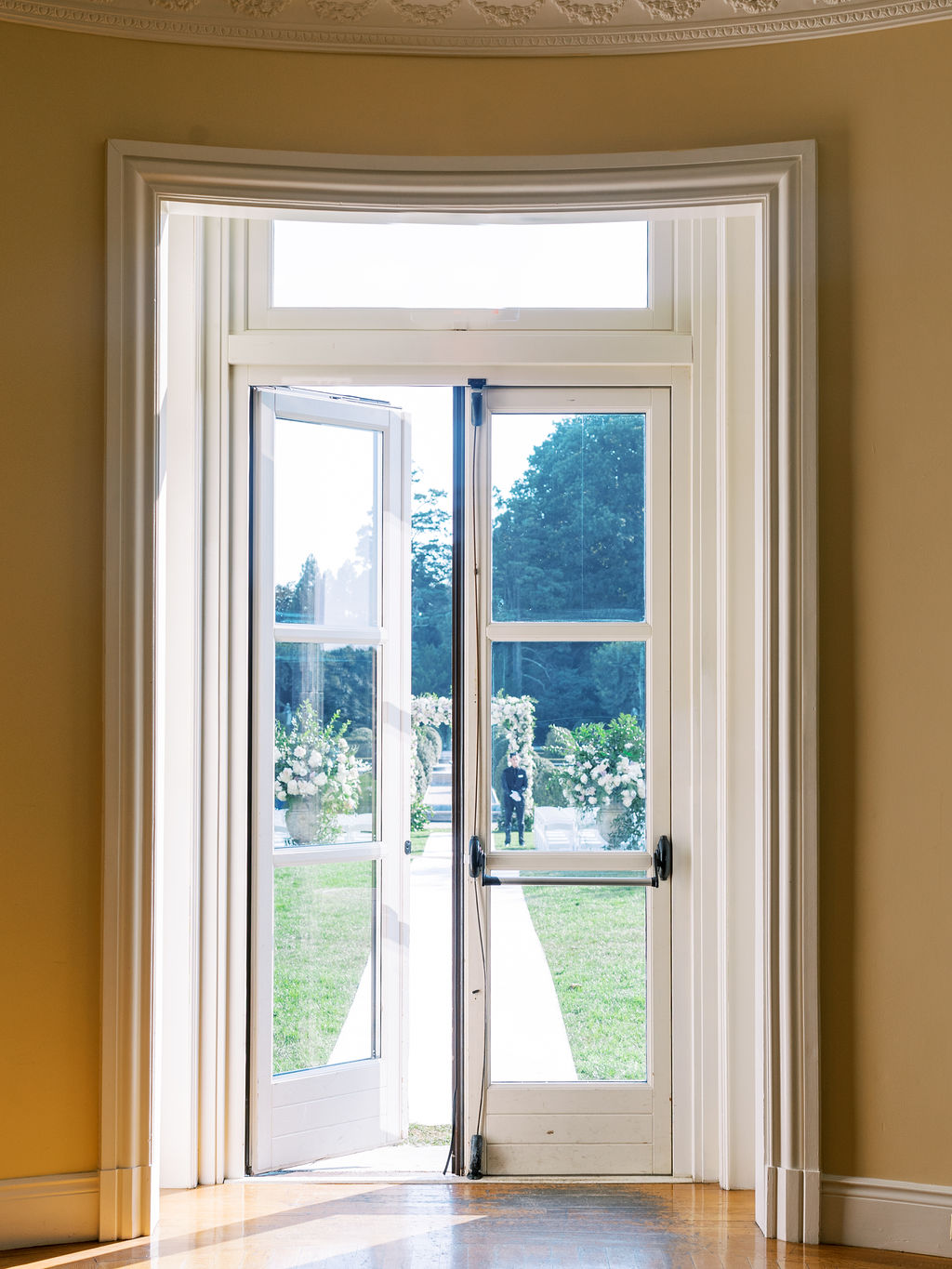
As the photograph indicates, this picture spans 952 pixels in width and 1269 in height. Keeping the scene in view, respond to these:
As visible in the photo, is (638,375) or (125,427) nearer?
(125,427)

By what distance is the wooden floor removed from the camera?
7.82 feet

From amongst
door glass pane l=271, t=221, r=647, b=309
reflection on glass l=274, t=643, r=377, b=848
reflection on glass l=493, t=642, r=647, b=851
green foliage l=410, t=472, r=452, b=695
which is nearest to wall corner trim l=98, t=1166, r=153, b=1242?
reflection on glass l=274, t=643, r=377, b=848

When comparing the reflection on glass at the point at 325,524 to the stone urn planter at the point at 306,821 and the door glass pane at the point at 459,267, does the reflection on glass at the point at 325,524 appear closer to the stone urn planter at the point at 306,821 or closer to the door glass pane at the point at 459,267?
the door glass pane at the point at 459,267

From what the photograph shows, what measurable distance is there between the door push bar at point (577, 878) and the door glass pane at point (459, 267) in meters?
1.65

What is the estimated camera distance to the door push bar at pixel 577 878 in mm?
3062

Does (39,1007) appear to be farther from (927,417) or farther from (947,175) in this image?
(947,175)

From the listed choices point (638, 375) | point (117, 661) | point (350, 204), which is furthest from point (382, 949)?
point (350, 204)

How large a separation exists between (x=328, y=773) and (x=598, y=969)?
3.33ft

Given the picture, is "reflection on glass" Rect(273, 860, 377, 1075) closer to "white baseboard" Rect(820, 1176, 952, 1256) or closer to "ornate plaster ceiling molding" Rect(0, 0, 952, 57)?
"white baseboard" Rect(820, 1176, 952, 1256)

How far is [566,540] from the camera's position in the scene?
3152 mm

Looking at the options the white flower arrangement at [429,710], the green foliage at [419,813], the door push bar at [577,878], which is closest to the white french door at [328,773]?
the door push bar at [577,878]

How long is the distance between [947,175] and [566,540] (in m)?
1.38

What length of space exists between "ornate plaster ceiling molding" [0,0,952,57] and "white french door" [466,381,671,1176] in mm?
939

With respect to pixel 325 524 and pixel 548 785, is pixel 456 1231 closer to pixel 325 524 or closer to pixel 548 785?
pixel 548 785
